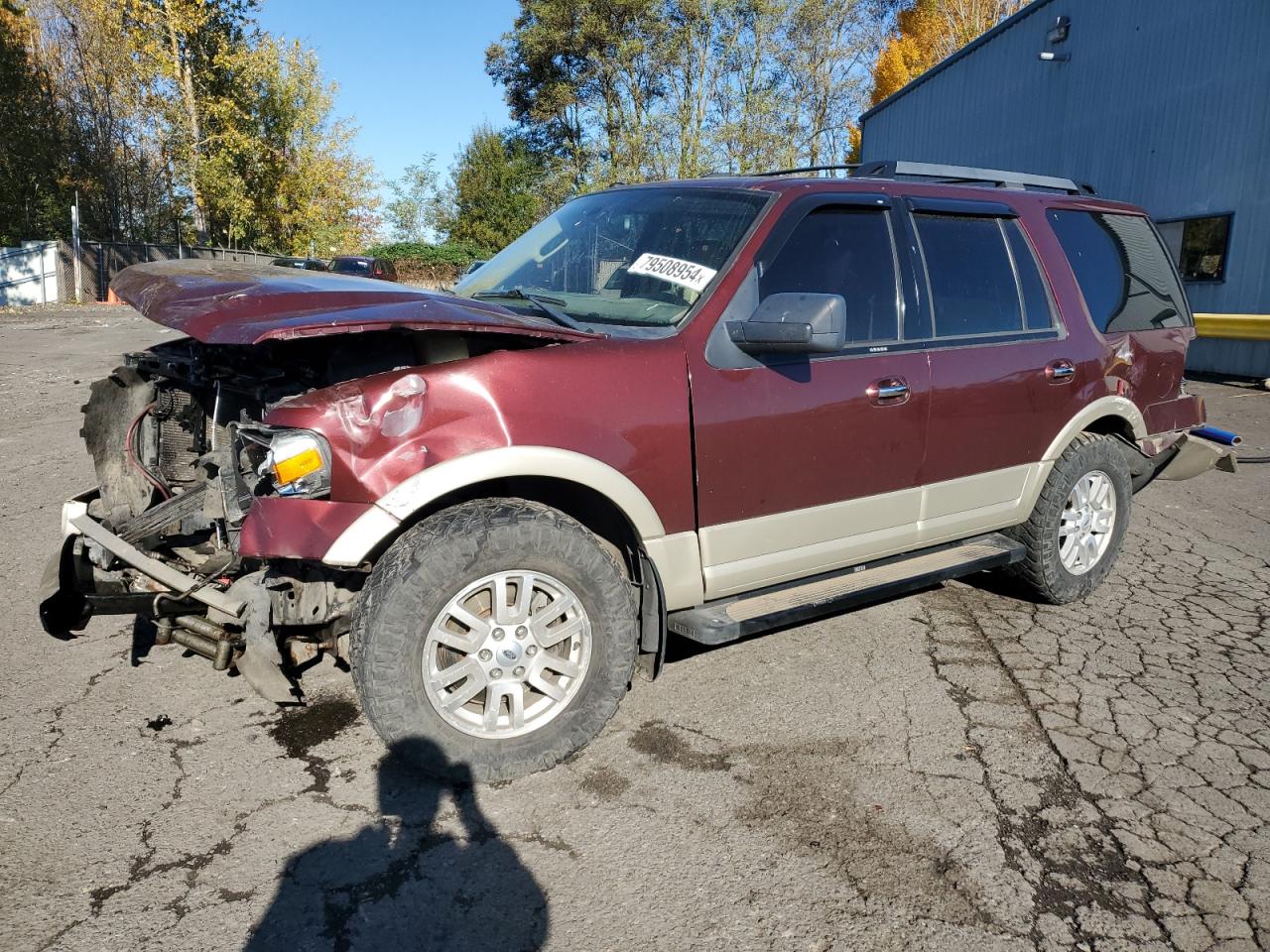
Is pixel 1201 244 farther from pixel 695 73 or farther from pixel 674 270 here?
pixel 695 73

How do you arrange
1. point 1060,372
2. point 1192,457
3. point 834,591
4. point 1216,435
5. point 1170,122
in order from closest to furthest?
point 834,591 → point 1060,372 → point 1192,457 → point 1216,435 → point 1170,122

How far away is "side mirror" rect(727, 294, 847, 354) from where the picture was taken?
10.7 ft

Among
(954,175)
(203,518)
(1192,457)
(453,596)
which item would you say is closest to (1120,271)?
(954,175)

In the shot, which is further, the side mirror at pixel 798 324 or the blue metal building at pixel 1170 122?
the blue metal building at pixel 1170 122

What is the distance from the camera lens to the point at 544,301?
13.0 feet

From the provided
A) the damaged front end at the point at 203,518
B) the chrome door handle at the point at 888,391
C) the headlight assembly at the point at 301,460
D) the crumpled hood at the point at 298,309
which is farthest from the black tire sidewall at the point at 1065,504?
the headlight assembly at the point at 301,460

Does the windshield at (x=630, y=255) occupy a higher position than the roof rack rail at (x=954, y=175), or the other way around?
the roof rack rail at (x=954, y=175)

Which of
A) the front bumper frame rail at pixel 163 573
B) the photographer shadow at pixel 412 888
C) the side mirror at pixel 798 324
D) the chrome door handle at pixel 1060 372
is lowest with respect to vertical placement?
the photographer shadow at pixel 412 888

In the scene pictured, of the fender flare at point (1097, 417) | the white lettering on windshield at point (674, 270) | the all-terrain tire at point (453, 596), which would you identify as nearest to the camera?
the all-terrain tire at point (453, 596)

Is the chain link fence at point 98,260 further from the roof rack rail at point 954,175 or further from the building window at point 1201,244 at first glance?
the roof rack rail at point 954,175

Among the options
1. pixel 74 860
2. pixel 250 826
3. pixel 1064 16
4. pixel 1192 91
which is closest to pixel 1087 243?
pixel 250 826

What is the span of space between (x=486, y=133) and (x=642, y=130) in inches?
714

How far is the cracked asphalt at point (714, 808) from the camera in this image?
2523 mm

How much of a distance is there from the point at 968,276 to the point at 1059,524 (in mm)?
1386
